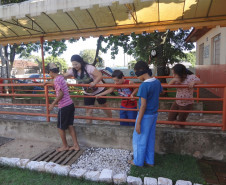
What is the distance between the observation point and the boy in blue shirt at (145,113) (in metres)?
2.62

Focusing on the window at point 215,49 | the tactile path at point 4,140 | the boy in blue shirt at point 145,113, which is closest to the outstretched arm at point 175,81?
the boy in blue shirt at point 145,113

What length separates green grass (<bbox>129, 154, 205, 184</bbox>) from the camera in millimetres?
2707

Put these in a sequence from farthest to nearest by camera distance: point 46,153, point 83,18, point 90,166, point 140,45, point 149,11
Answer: point 140,45, point 83,18, point 149,11, point 46,153, point 90,166

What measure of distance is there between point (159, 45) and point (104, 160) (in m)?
7.73

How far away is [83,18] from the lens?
5.75 m

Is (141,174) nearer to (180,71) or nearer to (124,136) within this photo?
(124,136)

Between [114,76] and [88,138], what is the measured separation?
137cm

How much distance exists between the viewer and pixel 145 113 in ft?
9.00

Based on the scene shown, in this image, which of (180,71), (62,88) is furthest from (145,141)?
(62,88)

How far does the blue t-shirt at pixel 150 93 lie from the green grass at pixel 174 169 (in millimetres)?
924

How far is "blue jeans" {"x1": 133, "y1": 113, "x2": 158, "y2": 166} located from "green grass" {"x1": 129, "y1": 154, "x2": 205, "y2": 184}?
0.14 meters

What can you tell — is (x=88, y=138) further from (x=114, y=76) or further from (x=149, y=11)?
(x=149, y=11)

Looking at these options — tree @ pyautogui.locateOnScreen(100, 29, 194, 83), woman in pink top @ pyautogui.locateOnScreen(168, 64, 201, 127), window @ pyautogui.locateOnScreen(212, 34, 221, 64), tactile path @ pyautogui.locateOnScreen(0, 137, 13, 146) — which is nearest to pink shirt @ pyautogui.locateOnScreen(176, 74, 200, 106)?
woman in pink top @ pyautogui.locateOnScreen(168, 64, 201, 127)

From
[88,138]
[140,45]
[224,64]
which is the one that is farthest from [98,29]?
[140,45]
